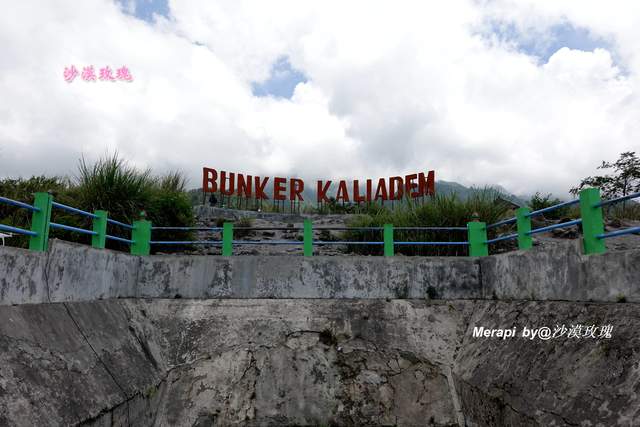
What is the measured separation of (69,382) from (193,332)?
2.54m

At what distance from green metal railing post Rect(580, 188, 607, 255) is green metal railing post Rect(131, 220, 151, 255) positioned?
710 centimetres

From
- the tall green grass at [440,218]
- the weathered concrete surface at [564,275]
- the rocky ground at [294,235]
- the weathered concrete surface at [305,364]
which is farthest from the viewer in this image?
the rocky ground at [294,235]

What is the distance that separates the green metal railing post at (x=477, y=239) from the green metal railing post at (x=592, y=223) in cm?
293

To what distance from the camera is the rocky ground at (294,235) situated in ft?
33.6

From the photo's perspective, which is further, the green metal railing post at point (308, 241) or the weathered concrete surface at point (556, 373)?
the green metal railing post at point (308, 241)

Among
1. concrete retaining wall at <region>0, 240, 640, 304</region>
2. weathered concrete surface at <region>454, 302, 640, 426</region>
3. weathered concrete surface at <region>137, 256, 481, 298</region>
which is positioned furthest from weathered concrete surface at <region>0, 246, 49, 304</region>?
weathered concrete surface at <region>454, 302, 640, 426</region>

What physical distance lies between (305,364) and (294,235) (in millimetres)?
8290

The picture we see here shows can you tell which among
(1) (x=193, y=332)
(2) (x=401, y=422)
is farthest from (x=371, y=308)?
(1) (x=193, y=332)

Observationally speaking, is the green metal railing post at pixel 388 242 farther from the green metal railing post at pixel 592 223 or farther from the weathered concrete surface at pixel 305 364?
the green metal railing post at pixel 592 223

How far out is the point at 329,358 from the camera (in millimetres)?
6805

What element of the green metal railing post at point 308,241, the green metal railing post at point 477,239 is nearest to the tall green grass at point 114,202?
the green metal railing post at point 308,241

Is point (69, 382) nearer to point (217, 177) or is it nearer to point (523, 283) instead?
point (523, 283)

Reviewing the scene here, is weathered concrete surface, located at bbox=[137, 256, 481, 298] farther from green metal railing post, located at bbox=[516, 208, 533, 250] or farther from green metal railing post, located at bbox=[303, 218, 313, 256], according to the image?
green metal railing post, located at bbox=[516, 208, 533, 250]

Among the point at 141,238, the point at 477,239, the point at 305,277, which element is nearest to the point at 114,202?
the point at 141,238
